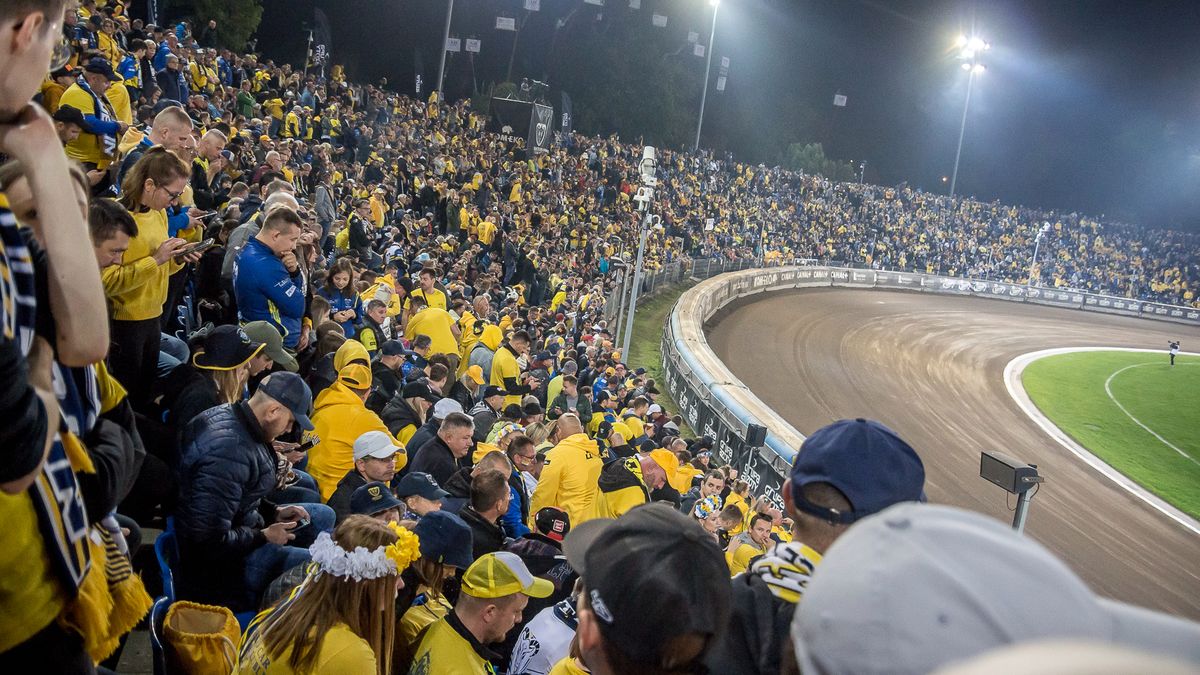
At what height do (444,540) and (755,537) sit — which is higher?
(444,540)

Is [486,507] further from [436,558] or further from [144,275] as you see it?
[144,275]

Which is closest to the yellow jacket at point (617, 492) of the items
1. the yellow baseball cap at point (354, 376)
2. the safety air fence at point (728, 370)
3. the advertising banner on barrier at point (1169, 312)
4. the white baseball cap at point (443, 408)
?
the white baseball cap at point (443, 408)

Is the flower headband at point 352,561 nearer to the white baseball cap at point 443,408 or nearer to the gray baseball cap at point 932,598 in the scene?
the gray baseball cap at point 932,598

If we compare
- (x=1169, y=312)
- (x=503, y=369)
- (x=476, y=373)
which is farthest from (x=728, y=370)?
(x=1169, y=312)

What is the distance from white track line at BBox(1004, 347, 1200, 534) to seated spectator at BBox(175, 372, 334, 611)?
20587mm

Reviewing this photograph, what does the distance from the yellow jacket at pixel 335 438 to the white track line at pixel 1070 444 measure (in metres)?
19.6

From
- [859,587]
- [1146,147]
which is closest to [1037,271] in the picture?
[1146,147]

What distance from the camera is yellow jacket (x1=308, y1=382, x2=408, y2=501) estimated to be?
577 cm

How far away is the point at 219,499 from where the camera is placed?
3.83 metres

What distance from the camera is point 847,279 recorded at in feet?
144

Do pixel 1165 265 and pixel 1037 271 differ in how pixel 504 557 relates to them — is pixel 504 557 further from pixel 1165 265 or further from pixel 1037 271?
pixel 1165 265

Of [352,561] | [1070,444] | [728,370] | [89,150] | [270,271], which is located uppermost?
[89,150]

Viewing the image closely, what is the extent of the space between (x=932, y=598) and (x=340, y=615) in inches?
94.9

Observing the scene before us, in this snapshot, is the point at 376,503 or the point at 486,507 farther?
the point at 486,507
